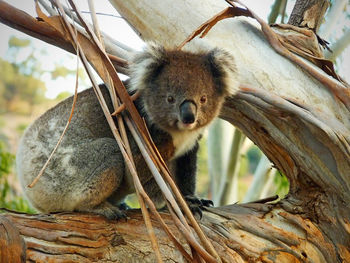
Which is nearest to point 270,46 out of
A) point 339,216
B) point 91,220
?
point 339,216

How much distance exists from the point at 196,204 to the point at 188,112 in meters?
0.67

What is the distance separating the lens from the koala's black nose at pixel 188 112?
2.76 meters

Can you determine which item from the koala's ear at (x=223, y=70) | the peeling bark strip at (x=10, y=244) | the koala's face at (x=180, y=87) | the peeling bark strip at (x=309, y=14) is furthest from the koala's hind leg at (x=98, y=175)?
the peeling bark strip at (x=309, y=14)

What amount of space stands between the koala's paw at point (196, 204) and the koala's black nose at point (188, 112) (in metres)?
0.59

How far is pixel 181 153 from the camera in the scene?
10.9 feet

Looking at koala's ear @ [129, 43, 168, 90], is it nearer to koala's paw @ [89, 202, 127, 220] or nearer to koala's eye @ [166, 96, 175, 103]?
koala's eye @ [166, 96, 175, 103]

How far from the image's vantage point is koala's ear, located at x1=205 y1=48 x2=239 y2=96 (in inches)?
115

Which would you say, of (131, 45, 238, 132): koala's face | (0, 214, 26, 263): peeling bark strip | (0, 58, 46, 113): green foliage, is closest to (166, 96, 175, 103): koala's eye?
(131, 45, 238, 132): koala's face

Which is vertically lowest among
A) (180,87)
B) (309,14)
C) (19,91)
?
(19,91)

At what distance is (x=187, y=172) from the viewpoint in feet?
11.1

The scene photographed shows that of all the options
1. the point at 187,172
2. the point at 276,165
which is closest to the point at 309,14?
the point at 276,165

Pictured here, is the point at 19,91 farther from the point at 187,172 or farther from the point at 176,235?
the point at 176,235

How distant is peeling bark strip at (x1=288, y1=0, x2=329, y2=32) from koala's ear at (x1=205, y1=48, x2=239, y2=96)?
2.51ft

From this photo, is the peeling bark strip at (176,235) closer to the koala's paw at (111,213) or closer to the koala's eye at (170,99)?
the koala's paw at (111,213)
